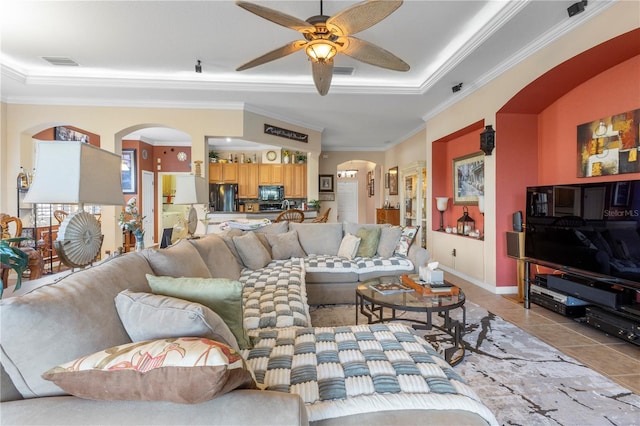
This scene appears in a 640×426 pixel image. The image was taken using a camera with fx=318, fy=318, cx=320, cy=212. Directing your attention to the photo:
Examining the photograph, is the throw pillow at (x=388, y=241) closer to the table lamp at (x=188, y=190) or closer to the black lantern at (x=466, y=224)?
the black lantern at (x=466, y=224)

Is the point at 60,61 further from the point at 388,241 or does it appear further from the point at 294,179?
the point at 294,179

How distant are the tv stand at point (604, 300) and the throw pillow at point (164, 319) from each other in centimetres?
303

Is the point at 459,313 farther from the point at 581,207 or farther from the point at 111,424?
the point at 111,424

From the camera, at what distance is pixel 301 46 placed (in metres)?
2.53

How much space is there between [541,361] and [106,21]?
16.2ft

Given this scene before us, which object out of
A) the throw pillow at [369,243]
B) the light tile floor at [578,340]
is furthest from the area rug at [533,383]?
the throw pillow at [369,243]

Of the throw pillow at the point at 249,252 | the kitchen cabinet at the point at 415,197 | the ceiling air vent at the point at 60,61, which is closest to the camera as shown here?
the throw pillow at the point at 249,252

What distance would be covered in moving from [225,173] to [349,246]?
18.0ft

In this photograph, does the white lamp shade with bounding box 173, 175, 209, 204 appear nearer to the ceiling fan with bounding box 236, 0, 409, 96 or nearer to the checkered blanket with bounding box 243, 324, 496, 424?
the ceiling fan with bounding box 236, 0, 409, 96

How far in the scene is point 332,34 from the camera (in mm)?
2355

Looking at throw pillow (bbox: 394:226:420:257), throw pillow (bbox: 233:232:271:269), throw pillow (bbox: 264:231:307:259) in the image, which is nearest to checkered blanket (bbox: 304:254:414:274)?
throw pillow (bbox: 394:226:420:257)

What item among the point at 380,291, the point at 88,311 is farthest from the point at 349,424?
the point at 380,291

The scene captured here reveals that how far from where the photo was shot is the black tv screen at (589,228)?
2469 millimetres

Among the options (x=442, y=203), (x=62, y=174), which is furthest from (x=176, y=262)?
(x=442, y=203)
